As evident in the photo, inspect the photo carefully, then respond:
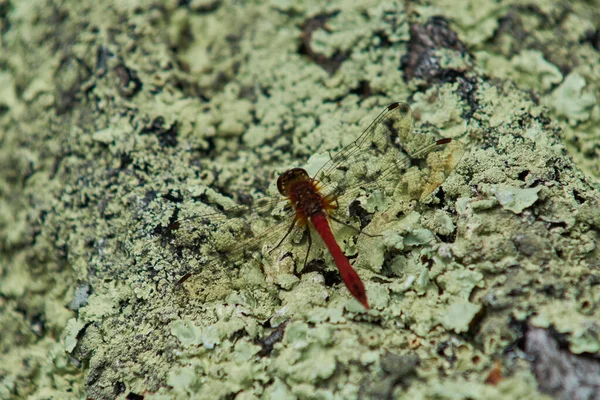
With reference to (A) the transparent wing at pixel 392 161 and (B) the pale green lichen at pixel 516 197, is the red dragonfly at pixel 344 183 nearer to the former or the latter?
(A) the transparent wing at pixel 392 161

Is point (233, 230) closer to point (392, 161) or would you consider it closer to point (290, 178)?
point (290, 178)

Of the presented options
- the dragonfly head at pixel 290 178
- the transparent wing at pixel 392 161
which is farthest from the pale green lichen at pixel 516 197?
the dragonfly head at pixel 290 178

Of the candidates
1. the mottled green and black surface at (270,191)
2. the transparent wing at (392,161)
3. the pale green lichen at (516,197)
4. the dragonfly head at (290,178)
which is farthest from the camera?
the dragonfly head at (290,178)

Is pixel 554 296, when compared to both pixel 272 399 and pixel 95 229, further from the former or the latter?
pixel 95 229

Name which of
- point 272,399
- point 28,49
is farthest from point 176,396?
point 28,49

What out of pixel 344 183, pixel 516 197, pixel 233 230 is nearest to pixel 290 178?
pixel 344 183
